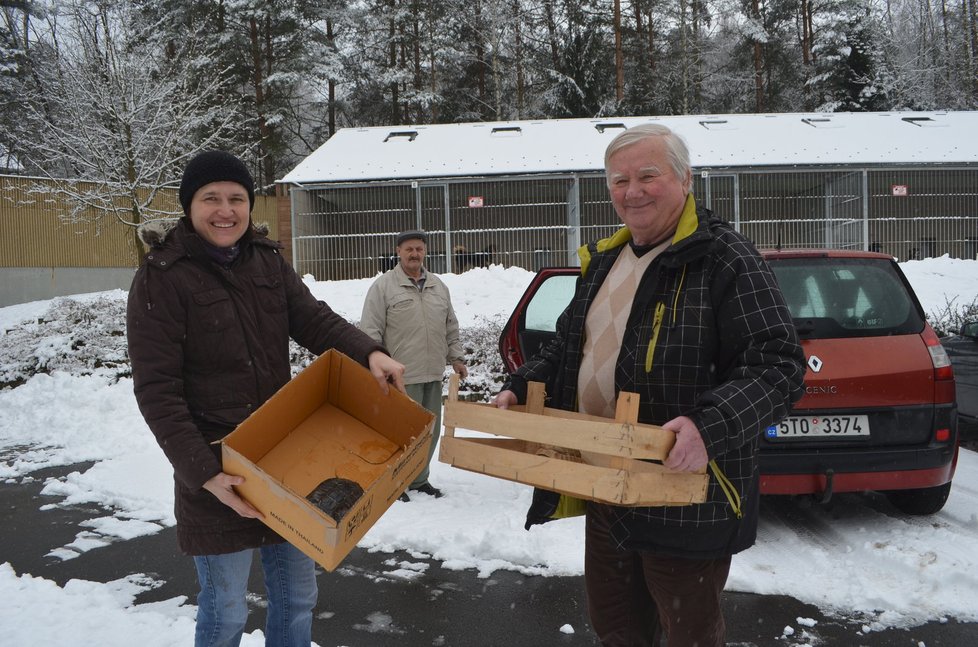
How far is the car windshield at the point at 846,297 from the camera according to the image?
434cm

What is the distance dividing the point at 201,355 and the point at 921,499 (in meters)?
4.35

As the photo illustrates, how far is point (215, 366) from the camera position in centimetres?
228

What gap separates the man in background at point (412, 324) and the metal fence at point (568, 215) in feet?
40.1

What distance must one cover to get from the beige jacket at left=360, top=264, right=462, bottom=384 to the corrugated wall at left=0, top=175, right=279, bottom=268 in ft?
50.8

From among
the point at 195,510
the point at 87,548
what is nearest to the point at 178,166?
the point at 87,548

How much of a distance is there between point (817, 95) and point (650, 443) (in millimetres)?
32825

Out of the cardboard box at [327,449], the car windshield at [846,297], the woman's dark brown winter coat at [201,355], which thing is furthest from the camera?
the car windshield at [846,297]

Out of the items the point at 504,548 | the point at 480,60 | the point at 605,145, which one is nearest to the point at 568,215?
the point at 605,145

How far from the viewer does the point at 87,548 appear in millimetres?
4570

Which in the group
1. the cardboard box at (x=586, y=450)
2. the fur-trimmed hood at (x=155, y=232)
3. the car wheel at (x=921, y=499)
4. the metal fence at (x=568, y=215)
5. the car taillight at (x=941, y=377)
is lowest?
the car wheel at (x=921, y=499)

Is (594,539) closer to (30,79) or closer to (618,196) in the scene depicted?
(618,196)

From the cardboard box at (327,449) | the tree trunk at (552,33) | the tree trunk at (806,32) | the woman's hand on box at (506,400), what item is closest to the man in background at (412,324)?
the cardboard box at (327,449)

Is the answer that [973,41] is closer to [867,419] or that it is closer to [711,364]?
[867,419]

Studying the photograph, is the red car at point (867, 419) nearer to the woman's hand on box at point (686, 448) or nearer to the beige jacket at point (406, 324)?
the woman's hand on box at point (686, 448)
